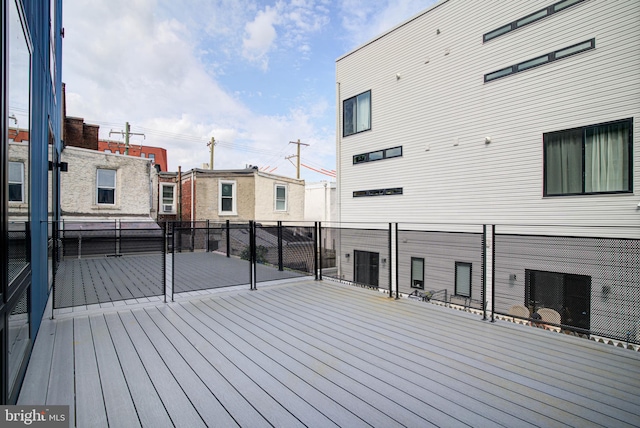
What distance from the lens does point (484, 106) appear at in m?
8.31

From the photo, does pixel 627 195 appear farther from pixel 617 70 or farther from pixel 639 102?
pixel 617 70

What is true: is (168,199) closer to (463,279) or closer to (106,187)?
(106,187)

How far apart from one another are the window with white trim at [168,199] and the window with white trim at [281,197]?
5.70 meters

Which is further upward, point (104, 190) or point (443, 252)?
point (104, 190)

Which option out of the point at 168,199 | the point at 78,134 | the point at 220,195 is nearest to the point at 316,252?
the point at 220,195

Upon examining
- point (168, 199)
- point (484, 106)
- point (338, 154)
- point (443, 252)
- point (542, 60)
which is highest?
point (542, 60)

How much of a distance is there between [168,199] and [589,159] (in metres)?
17.8

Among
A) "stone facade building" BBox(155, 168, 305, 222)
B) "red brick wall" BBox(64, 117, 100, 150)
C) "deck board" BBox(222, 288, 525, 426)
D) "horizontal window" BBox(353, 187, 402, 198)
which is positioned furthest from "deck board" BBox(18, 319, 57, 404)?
"stone facade building" BBox(155, 168, 305, 222)

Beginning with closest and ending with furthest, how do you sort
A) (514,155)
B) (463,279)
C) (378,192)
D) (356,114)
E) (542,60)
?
(463,279) → (542,60) → (514,155) → (378,192) → (356,114)

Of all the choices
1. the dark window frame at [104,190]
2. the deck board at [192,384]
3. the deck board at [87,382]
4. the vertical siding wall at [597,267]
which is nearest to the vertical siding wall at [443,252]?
the vertical siding wall at [597,267]

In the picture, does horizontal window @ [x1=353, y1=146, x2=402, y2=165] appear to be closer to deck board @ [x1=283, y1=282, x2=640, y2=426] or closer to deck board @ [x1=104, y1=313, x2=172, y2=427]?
deck board @ [x1=283, y1=282, x2=640, y2=426]

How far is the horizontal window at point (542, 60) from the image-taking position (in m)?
6.66

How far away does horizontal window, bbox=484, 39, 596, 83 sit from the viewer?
6664mm

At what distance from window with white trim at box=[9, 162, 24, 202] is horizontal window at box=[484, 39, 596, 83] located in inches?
377
